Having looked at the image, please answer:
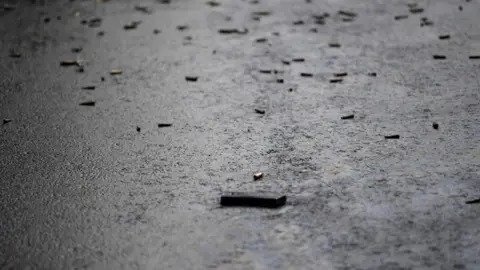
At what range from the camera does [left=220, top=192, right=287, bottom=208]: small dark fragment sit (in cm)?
364

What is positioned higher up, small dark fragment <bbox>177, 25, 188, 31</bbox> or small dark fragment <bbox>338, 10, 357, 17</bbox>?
small dark fragment <bbox>338, 10, 357, 17</bbox>

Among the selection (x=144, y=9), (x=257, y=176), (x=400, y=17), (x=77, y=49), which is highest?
(x=257, y=176)

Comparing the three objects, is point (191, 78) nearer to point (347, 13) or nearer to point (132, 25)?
point (132, 25)

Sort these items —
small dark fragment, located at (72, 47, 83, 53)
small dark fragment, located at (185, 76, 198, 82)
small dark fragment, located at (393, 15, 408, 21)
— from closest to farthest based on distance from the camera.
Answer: small dark fragment, located at (185, 76, 198, 82) → small dark fragment, located at (72, 47, 83, 53) → small dark fragment, located at (393, 15, 408, 21)

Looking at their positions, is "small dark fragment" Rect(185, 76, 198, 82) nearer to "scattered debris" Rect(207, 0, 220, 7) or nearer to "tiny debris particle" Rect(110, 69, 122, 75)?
"tiny debris particle" Rect(110, 69, 122, 75)

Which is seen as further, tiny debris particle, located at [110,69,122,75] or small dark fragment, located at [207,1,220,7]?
small dark fragment, located at [207,1,220,7]

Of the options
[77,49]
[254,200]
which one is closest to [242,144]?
[254,200]

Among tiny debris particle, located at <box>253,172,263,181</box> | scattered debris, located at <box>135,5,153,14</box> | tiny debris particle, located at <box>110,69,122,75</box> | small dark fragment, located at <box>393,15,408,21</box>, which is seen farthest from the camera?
scattered debris, located at <box>135,5,153,14</box>

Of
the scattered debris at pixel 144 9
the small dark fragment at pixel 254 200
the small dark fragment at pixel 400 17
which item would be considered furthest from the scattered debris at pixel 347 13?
the small dark fragment at pixel 254 200

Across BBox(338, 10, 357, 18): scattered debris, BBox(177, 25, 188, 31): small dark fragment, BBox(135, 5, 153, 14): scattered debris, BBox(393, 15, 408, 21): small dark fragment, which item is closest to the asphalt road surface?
BBox(393, 15, 408, 21): small dark fragment

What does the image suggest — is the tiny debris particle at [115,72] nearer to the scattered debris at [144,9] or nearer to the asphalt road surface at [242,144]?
the asphalt road surface at [242,144]

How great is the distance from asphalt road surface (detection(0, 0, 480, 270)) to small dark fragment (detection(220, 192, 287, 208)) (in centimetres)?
7

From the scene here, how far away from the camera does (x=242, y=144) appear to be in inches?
181

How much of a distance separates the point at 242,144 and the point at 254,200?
38.4 inches
